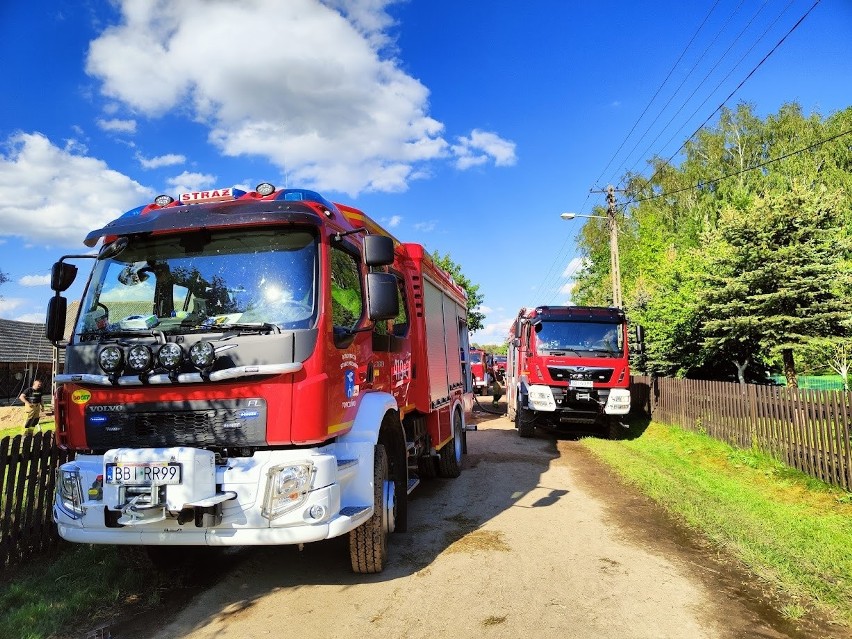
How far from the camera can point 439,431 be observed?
7477 millimetres

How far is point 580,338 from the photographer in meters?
12.4

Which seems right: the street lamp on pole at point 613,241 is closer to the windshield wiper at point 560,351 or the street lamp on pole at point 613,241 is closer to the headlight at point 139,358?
the windshield wiper at point 560,351

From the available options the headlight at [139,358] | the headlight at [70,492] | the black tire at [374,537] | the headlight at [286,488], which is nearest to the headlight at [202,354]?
the headlight at [139,358]

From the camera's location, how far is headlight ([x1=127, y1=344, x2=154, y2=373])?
379 cm

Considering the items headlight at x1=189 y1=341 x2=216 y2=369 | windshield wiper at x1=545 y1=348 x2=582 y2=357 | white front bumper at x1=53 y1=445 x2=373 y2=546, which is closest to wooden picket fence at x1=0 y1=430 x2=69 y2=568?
white front bumper at x1=53 y1=445 x2=373 y2=546

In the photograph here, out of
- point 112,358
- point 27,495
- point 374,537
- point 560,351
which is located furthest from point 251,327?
point 560,351

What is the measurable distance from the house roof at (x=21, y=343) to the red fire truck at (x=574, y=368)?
26.0 m

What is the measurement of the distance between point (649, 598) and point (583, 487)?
12.8 feet

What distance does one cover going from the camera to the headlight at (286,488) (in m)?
3.62

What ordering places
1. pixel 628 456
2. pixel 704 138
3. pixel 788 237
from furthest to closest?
pixel 704 138, pixel 788 237, pixel 628 456

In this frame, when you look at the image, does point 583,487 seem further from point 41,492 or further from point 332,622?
point 41,492

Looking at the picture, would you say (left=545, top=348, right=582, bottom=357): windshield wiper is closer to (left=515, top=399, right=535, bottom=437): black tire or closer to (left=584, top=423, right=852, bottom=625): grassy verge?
(left=515, top=399, right=535, bottom=437): black tire

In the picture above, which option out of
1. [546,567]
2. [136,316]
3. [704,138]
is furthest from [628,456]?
[704,138]

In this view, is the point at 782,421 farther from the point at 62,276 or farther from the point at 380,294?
the point at 62,276
